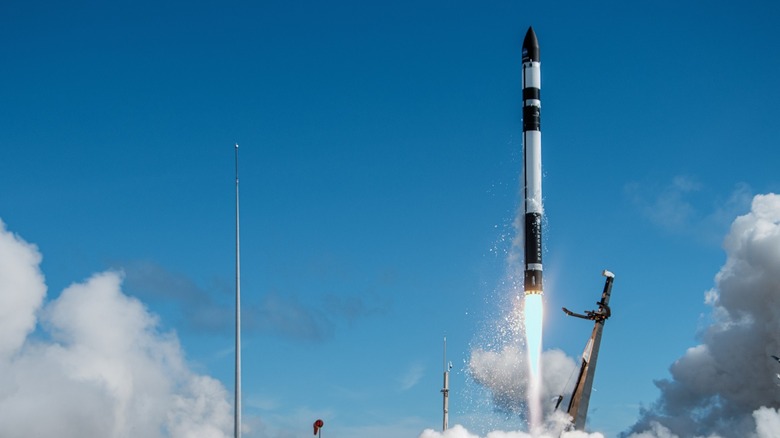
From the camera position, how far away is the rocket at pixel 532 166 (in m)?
77.0

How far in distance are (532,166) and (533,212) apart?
329 cm

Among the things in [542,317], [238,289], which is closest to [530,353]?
[542,317]

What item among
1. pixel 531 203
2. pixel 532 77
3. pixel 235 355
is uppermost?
pixel 532 77

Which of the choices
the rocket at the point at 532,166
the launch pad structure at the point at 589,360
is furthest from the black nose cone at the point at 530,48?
the launch pad structure at the point at 589,360

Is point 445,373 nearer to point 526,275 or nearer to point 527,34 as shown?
point 526,275

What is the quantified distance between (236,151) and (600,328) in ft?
108

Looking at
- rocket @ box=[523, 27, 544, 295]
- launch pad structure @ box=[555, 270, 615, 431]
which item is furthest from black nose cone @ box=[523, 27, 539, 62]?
launch pad structure @ box=[555, 270, 615, 431]

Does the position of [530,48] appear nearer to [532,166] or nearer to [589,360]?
[532,166]

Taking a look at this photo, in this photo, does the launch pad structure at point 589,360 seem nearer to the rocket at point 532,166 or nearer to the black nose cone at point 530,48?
the rocket at point 532,166

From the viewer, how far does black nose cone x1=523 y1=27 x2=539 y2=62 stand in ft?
266

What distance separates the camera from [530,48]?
8106 cm

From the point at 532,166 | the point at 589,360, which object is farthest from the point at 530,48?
the point at 589,360

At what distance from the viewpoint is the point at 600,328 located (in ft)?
252

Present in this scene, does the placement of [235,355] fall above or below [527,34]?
below
